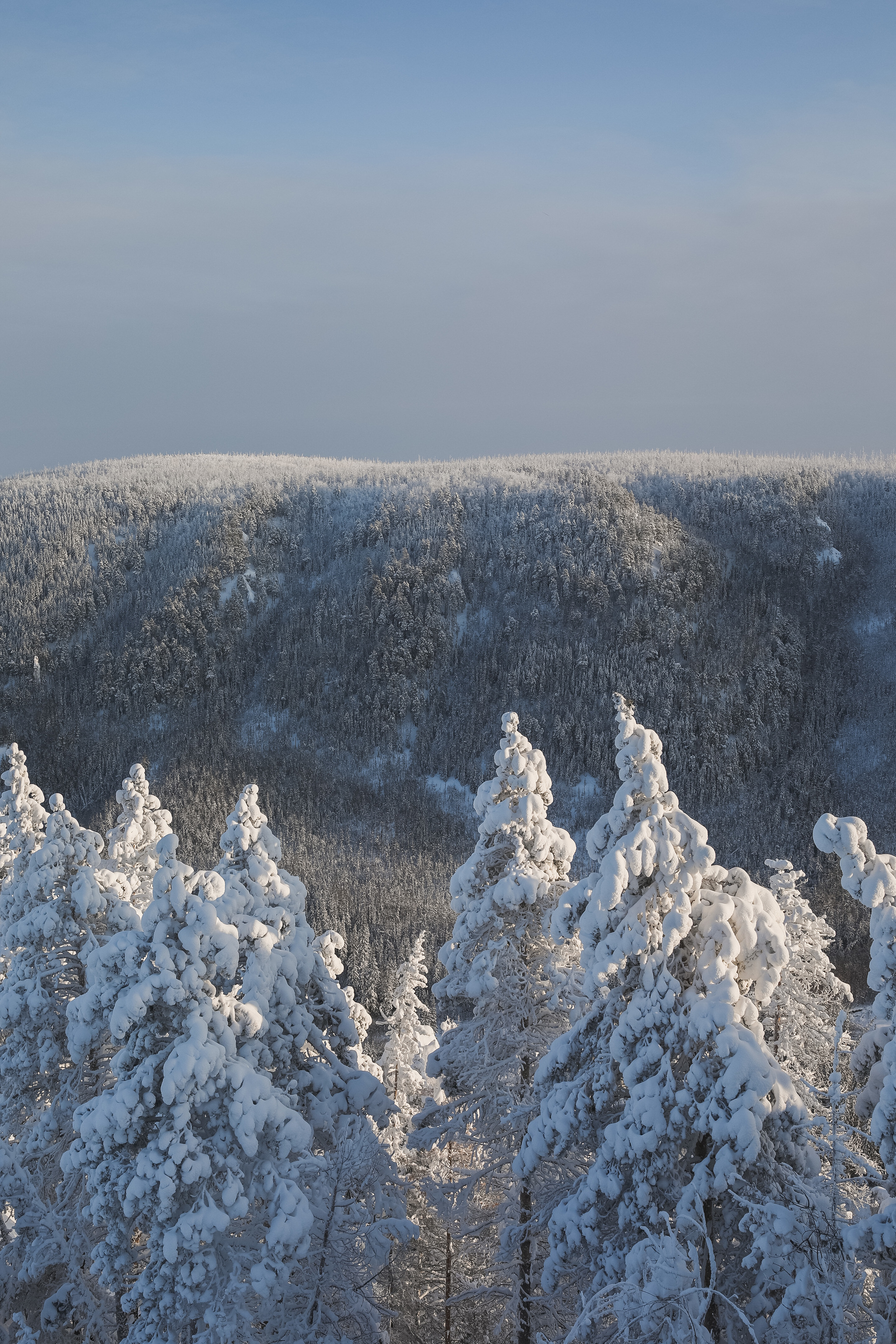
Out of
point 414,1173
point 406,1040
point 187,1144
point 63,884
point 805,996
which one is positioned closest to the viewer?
point 187,1144

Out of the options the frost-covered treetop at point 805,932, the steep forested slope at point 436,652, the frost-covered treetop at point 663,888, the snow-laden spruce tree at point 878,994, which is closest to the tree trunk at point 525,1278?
the frost-covered treetop at point 663,888

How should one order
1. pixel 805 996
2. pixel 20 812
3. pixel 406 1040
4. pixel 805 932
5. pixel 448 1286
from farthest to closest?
pixel 406 1040
pixel 805 932
pixel 805 996
pixel 448 1286
pixel 20 812

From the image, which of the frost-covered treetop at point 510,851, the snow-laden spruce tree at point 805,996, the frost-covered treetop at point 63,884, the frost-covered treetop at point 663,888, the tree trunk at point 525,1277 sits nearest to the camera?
the frost-covered treetop at point 663,888

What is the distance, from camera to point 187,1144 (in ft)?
39.2

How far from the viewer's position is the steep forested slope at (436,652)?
84.5 meters

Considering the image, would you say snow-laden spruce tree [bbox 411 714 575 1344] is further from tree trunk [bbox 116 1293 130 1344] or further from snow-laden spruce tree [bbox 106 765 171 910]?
snow-laden spruce tree [bbox 106 765 171 910]

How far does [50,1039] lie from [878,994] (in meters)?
15.1

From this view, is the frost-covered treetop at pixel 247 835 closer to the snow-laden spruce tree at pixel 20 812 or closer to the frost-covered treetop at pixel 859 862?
the snow-laden spruce tree at pixel 20 812

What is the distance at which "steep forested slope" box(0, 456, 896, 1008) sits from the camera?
84500 millimetres

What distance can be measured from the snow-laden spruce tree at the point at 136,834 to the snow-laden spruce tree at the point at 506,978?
11580 mm

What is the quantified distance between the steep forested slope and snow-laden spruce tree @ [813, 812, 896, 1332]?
49.1 metres

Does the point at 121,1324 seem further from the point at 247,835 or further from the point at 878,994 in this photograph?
the point at 878,994

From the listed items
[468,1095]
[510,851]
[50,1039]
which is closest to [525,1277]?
[468,1095]

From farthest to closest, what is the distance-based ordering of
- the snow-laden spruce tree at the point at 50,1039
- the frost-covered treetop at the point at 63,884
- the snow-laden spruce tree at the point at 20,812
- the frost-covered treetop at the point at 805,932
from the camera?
the frost-covered treetop at the point at 805,932, the snow-laden spruce tree at the point at 20,812, the frost-covered treetop at the point at 63,884, the snow-laden spruce tree at the point at 50,1039
